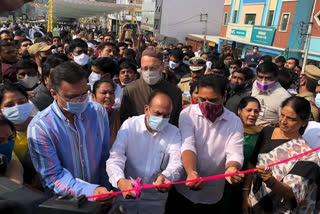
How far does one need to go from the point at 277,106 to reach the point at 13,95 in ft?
10.2

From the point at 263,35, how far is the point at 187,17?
49.7 ft

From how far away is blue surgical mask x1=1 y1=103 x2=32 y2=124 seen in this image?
2.25m

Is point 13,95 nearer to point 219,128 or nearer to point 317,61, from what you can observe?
point 219,128

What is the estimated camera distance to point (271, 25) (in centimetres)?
1889

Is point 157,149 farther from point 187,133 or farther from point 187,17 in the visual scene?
point 187,17

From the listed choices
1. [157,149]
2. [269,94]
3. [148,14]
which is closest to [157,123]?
[157,149]

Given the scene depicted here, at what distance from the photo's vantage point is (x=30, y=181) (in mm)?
2102

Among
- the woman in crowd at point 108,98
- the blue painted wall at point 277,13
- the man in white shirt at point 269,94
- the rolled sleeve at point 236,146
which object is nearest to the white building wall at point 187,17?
the blue painted wall at point 277,13

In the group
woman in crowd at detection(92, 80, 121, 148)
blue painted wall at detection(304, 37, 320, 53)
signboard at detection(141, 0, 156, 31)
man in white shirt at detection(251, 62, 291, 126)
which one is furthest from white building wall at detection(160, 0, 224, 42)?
woman in crowd at detection(92, 80, 121, 148)

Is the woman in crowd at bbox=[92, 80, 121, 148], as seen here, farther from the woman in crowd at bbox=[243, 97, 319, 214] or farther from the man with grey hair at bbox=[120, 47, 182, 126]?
the woman in crowd at bbox=[243, 97, 319, 214]

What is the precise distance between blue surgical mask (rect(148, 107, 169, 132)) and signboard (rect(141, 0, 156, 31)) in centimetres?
3199

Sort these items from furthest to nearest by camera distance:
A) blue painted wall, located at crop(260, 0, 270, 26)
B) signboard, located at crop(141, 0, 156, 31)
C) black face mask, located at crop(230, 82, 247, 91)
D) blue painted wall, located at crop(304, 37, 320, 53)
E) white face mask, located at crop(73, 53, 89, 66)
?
signboard, located at crop(141, 0, 156, 31) < blue painted wall, located at crop(260, 0, 270, 26) < blue painted wall, located at crop(304, 37, 320, 53) < white face mask, located at crop(73, 53, 89, 66) < black face mask, located at crop(230, 82, 247, 91)

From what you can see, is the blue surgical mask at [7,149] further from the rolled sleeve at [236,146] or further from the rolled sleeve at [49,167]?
the rolled sleeve at [236,146]

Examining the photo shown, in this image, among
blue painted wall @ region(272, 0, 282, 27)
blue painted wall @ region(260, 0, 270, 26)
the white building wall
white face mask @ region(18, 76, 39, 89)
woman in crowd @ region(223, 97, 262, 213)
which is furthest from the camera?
the white building wall
